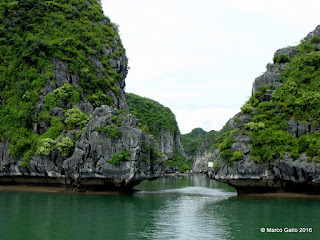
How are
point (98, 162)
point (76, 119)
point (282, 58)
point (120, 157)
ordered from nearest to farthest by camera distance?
point (120, 157), point (98, 162), point (76, 119), point (282, 58)

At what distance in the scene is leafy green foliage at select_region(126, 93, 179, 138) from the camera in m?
109

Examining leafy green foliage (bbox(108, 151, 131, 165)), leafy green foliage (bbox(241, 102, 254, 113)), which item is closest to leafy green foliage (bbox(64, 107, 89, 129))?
leafy green foliage (bbox(108, 151, 131, 165))

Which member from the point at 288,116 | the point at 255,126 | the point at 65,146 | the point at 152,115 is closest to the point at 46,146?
the point at 65,146

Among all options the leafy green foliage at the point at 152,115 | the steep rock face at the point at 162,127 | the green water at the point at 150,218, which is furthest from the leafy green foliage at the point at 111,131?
the leafy green foliage at the point at 152,115

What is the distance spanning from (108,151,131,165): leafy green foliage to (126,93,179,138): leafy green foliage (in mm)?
70814

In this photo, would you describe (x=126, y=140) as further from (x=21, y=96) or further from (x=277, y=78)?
(x=277, y=78)

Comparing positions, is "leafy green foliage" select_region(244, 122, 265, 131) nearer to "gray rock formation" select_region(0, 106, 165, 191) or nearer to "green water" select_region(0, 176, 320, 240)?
"green water" select_region(0, 176, 320, 240)

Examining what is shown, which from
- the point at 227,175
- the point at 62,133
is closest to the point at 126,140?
the point at 62,133

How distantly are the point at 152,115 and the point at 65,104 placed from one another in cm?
7260

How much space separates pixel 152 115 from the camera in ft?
370

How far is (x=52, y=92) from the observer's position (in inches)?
1620

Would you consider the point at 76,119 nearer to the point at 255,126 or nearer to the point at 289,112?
the point at 255,126

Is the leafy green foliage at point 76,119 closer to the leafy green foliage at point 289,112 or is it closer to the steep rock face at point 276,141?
the steep rock face at point 276,141

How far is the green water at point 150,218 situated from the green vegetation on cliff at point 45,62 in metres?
11.8
